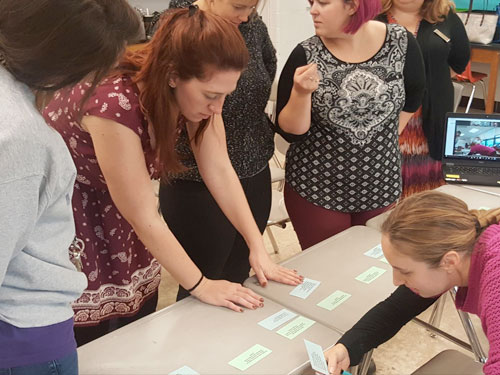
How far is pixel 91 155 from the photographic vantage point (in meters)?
1.34

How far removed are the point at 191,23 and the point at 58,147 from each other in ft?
1.89

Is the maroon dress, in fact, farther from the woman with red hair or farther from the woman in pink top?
the woman in pink top

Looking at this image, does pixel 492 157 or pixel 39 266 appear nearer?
pixel 39 266

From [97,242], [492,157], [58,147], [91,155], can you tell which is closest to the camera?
[58,147]

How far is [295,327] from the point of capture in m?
1.34

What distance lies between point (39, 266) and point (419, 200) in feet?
2.58

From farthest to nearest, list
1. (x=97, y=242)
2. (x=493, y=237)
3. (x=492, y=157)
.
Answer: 1. (x=492, y=157)
2. (x=97, y=242)
3. (x=493, y=237)

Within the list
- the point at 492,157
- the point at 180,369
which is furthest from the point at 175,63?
the point at 492,157

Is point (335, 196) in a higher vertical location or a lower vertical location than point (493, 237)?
lower

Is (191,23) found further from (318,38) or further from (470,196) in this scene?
(470,196)

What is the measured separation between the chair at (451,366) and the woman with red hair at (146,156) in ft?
1.30

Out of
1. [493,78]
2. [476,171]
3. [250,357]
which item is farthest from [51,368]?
[493,78]

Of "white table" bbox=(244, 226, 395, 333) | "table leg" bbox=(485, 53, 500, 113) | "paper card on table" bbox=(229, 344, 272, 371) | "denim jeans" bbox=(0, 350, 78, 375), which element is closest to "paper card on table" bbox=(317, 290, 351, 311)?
"white table" bbox=(244, 226, 395, 333)

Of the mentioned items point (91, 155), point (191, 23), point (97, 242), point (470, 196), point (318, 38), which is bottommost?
point (470, 196)
